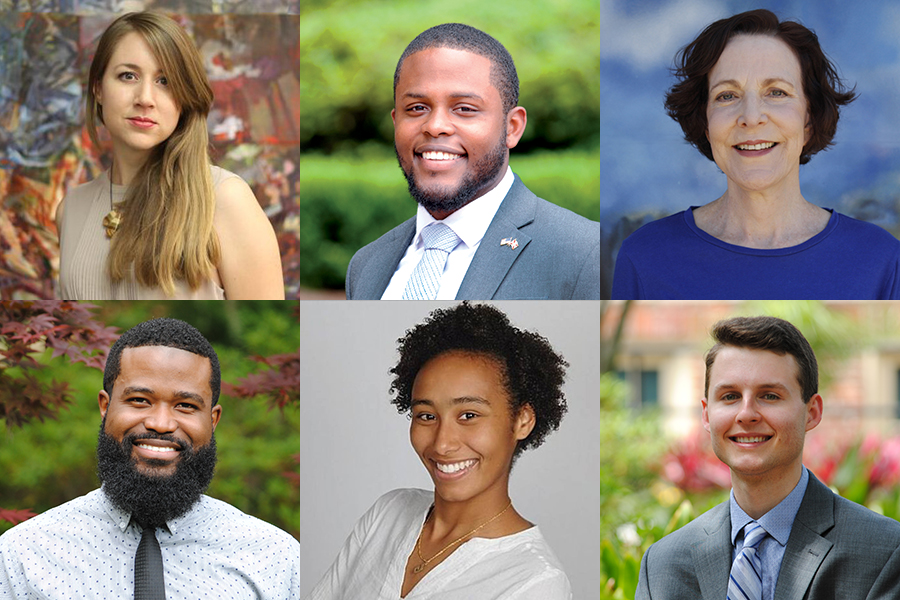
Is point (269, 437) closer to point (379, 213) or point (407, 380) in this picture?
point (407, 380)

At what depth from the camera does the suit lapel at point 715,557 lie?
414 cm

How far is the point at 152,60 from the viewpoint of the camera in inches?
169

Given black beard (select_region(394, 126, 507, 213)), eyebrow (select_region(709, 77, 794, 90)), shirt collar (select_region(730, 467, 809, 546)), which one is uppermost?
eyebrow (select_region(709, 77, 794, 90))

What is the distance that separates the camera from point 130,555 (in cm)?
412

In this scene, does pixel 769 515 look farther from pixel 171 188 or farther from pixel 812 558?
pixel 171 188

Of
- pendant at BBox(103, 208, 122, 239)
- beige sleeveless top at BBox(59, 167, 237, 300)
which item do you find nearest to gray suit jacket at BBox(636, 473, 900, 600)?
beige sleeveless top at BBox(59, 167, 237, 300)

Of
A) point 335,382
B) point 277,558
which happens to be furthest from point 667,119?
point 277,558

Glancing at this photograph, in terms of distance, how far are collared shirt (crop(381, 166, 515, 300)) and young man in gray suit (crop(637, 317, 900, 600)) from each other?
1.07 meters

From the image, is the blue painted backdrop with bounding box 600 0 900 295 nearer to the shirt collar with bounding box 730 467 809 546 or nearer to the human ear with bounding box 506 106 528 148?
the human ear with bounding box 506 106 528 148

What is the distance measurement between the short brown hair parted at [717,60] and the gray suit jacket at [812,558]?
1.47m

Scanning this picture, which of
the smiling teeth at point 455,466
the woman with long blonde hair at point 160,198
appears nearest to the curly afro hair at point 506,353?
the smiling teeth at point 455,466

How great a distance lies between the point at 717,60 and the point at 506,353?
1.51 meters

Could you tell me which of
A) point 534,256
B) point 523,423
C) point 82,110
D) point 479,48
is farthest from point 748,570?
point 82,110

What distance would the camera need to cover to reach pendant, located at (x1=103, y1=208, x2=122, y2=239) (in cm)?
436
